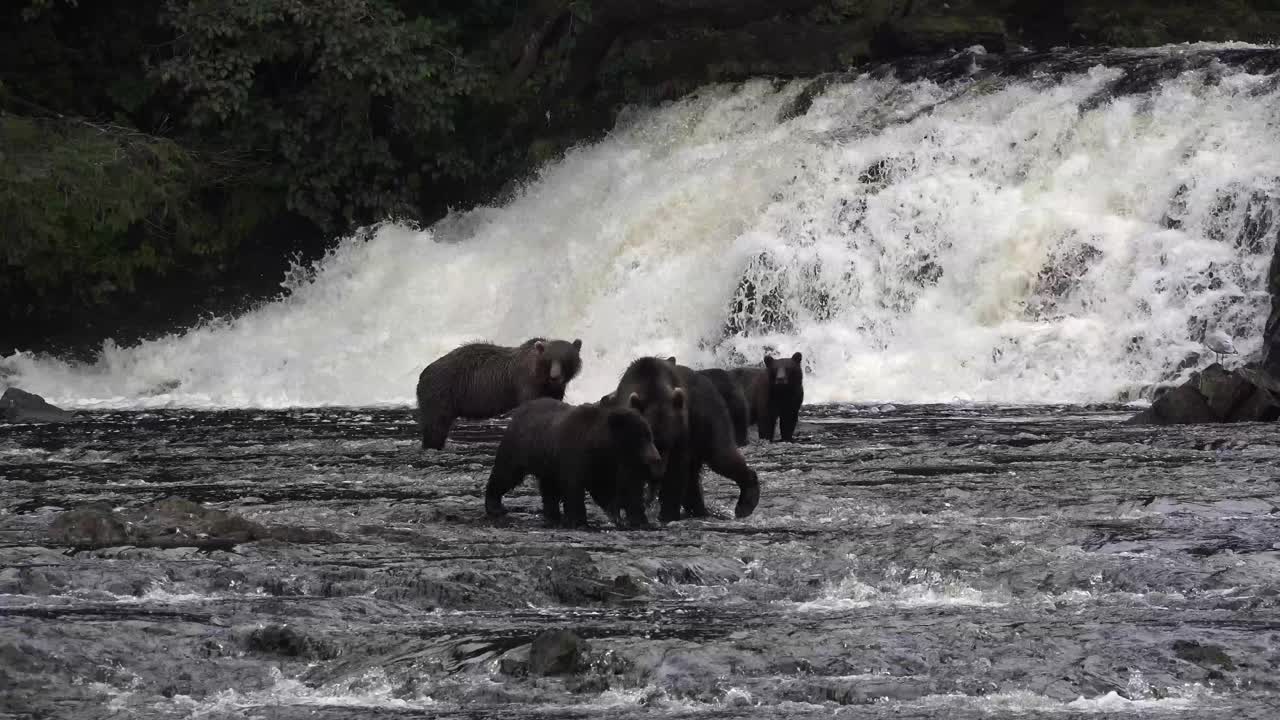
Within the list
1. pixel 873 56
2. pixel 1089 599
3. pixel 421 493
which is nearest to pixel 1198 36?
pixel 873 56

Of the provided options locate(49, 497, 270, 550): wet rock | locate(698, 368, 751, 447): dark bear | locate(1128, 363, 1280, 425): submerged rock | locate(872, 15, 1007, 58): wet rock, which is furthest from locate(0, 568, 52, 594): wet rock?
locate(872, 15, 1007, 58): wet rock

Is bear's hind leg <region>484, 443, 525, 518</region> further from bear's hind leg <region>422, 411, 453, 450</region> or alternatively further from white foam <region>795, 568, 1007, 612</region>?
bear's hind leg <region>422, 411, 453, 450</region>

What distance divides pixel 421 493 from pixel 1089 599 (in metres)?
5.69

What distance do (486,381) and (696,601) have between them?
7.41m

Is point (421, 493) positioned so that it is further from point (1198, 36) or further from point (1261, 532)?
point (1198, 36)

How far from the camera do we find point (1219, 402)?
18172 millimetres

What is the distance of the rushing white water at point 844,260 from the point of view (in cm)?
2262

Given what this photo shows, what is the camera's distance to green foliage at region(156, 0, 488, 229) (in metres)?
28.7

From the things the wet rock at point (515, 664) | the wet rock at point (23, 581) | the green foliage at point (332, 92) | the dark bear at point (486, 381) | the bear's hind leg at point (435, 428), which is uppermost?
the green foliage at point (332, 92)

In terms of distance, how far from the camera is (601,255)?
27234 mm

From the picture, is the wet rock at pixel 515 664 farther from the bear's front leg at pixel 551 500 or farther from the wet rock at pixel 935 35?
the wet rock at pixel 935 35

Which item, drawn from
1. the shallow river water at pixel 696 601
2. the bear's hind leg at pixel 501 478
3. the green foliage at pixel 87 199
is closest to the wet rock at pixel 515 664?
the shallow river water at pixel 696 601

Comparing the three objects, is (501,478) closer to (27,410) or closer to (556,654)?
(556,654)

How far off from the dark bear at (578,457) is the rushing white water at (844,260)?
1068 centimetres
